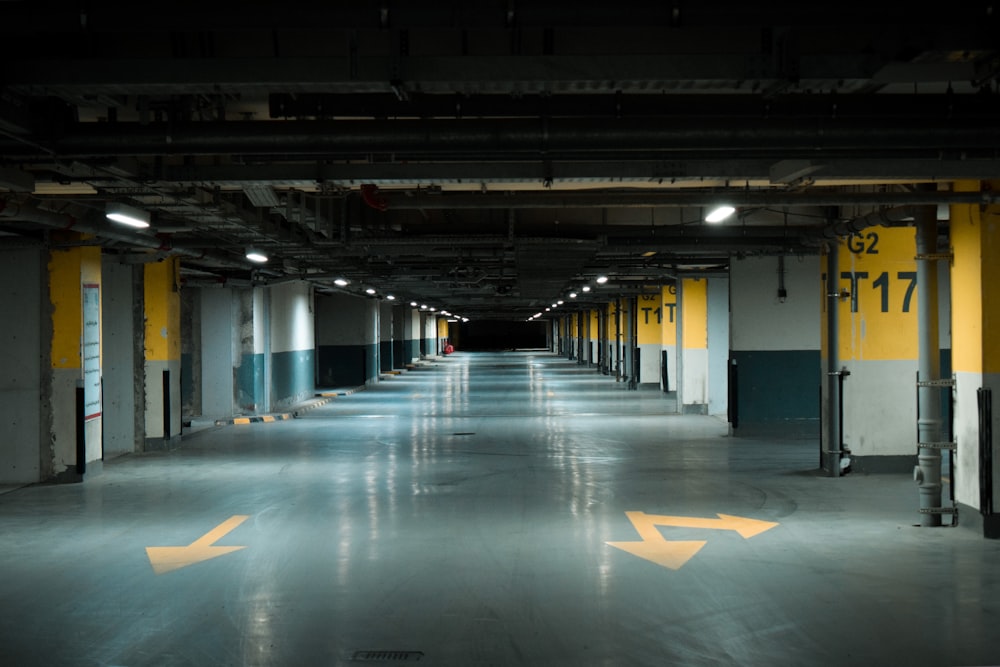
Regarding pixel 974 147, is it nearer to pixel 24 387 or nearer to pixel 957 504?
pixel 957 504

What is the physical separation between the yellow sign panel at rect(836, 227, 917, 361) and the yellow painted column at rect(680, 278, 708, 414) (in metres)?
9.51

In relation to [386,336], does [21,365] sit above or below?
below

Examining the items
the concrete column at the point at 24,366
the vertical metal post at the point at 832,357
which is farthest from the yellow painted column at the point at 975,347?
the concrete column at the point at 24,366

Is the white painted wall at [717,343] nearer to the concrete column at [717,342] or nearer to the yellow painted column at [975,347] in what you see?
the concrete column at [717,342]

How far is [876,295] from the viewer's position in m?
12.9

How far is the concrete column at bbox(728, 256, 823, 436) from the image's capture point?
61.0 feet

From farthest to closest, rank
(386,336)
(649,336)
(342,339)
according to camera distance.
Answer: (386,336)
(342,339)
(649,336)

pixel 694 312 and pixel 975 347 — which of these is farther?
pixel 694 312

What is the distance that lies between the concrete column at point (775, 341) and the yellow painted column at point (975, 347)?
29.8 ft

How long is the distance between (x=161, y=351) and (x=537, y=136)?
12.3 meters

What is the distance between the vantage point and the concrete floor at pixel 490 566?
5.76m

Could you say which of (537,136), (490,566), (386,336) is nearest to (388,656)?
(490,566)

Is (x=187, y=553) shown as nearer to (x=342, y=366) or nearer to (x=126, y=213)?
(x=126, y=213)

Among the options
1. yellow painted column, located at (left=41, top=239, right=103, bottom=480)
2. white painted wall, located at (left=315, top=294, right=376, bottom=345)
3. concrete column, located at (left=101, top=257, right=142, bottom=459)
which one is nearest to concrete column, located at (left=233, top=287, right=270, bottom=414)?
concrete column, located at (left=101, top=257, right=142, bottom=459)
